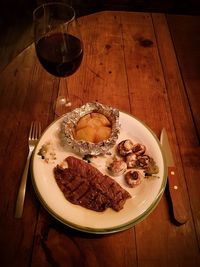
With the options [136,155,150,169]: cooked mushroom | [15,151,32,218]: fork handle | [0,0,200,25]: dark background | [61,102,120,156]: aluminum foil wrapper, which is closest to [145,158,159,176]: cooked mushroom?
[136,155,150,169]: cooked mushroom

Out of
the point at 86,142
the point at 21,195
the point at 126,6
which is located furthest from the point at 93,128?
the point at 126,6

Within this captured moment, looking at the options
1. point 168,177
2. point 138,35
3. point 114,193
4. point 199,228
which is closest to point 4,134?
point 114,193

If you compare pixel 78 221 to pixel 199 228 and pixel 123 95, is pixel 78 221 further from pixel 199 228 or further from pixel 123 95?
pixel 123 95

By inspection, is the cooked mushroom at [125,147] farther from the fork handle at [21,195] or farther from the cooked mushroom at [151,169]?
the fork handle at [21,195]

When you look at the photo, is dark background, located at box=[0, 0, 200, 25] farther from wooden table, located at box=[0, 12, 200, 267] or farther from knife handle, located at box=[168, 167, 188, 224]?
knife handle, located at box=[168, 167, 188, 224]

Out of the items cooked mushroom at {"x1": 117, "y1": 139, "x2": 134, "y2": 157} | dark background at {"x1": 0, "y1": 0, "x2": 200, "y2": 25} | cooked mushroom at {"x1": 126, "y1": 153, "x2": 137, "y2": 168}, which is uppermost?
cooked mushroom at {"x1": 117, "y1": 139, "x2": 134, "y2": 157}
